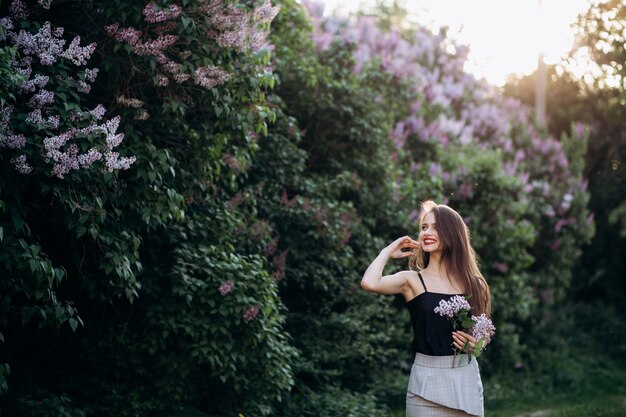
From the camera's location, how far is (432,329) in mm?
4664

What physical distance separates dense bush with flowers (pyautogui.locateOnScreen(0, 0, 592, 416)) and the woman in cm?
194

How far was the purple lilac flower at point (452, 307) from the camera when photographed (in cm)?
462

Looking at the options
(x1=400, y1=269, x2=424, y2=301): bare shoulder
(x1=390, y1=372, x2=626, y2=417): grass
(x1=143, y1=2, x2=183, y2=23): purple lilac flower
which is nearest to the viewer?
(x1=400, y1=269, x2=424, y2=301): bare shoulder

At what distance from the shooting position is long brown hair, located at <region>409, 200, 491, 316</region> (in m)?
4.84

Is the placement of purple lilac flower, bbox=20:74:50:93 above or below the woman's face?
above

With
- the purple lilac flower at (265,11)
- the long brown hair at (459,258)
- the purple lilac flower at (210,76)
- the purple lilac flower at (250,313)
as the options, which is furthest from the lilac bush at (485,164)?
the long brown hair at (459,258)

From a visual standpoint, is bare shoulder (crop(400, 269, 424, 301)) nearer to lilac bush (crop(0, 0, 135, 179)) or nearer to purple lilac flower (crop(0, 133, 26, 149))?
lilac bush (crop(0, 0, 135, 179))

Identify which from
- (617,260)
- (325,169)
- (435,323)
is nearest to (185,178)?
(435,323)

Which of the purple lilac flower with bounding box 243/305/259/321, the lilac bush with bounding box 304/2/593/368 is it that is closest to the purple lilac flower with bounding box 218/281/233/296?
the purple lilac flower with bounding box 243/305/259/321

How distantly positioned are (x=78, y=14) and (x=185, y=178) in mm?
1552

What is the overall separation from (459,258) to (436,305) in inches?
13.8

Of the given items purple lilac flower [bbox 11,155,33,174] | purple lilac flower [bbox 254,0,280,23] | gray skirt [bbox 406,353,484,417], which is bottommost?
gray skirt [bbox 406,353,484,417]

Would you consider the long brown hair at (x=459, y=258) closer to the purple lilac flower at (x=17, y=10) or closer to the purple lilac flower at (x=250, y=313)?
the purple lilac flower at (x=250, y=313)

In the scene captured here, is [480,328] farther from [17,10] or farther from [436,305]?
[17,10]
